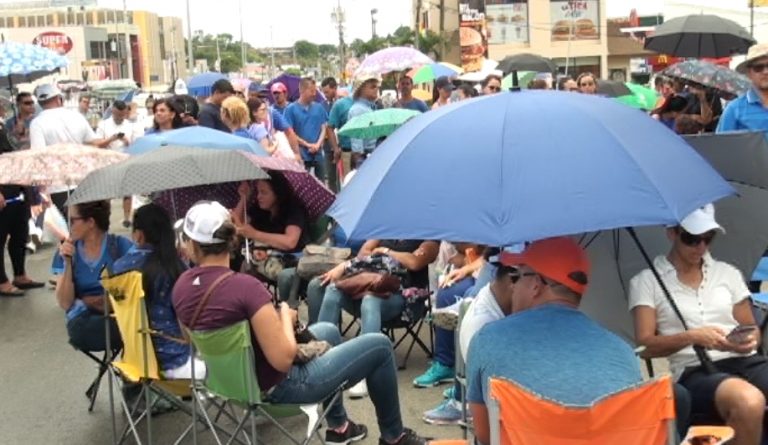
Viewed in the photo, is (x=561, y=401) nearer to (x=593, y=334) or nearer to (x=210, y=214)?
(x=593, y=334)

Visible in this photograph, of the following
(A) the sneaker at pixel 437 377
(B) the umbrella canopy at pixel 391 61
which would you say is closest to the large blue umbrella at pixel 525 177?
(A) the sneaker at pixel 437 377

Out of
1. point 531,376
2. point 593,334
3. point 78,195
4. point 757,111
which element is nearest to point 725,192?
point 593,334

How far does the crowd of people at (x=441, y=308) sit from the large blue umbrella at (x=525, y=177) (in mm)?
153

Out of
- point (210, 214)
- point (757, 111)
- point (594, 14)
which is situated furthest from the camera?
point (594, 14)

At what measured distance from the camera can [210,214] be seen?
4.11 metres

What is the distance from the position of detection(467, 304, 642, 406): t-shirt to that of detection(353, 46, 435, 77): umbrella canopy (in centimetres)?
1105

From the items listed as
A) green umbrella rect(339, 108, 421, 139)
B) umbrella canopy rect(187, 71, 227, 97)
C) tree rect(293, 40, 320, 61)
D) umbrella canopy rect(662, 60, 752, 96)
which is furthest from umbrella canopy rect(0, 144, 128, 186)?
tree rect(293, 40, 320, 61)

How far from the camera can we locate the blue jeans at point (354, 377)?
14.2 ft

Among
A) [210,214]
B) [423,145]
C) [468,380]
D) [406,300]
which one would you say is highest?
[423,145]

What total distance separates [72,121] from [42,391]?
3812 mm

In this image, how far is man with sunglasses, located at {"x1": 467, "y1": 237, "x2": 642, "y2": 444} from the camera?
2857mm

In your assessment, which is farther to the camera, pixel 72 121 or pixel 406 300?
pixel 72 121

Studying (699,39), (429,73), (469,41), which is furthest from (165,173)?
(469,41)

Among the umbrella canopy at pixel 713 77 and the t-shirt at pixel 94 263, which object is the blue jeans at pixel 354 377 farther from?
the umbrella canopy at pixel 713 77
